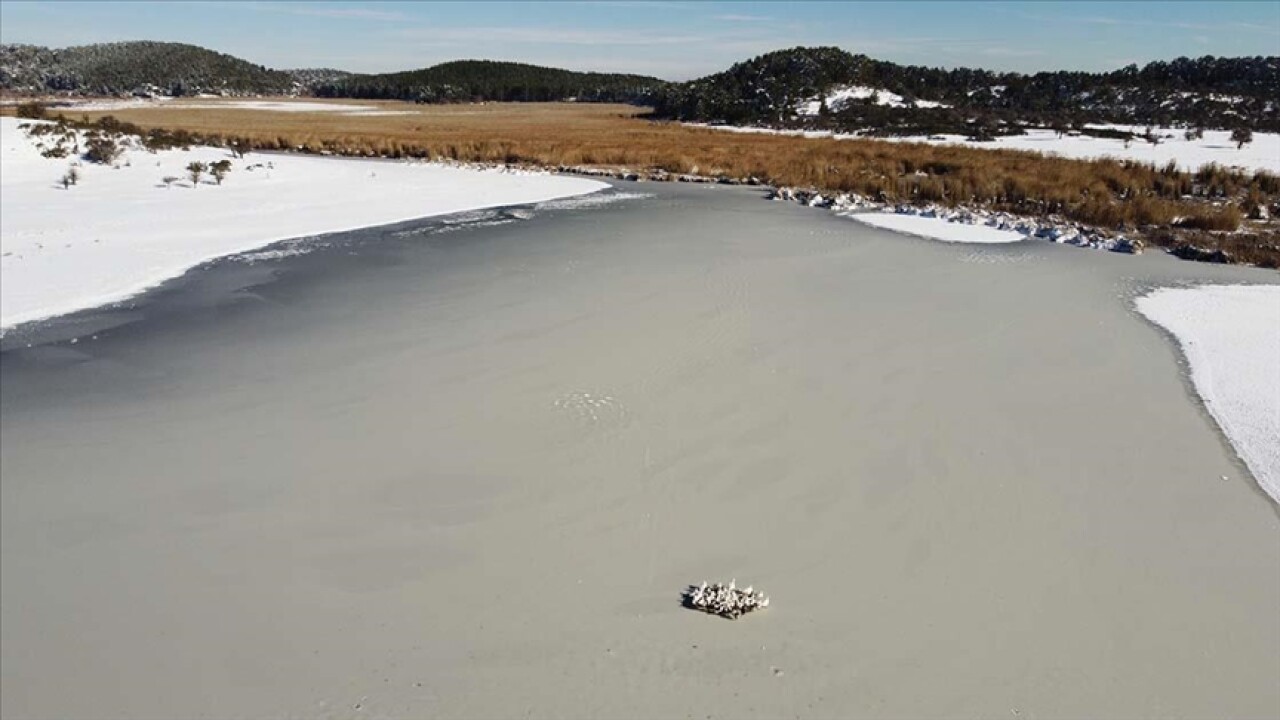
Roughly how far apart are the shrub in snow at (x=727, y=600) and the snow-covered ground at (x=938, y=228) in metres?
12.1

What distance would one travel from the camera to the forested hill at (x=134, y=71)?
94938 millimetres

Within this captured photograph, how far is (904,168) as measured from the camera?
79.2 ft

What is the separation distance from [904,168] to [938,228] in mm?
9220

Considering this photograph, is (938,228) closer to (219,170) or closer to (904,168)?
(904,168)

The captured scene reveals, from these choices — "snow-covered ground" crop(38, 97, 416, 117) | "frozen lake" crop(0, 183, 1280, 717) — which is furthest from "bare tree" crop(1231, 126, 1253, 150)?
"snow-covered ground" crop(38, 97, 416, 117)

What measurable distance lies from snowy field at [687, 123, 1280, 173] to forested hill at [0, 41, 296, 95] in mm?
97562

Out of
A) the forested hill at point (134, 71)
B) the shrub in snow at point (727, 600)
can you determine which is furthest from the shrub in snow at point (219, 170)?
the forested hill at point (134, 71)

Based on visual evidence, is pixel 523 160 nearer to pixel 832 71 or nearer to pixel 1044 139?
pixel 1044 139

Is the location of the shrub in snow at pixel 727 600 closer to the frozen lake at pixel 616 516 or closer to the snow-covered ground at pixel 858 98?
the frozen lake at pixel 616 516

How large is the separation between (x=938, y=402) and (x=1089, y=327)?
142 inches

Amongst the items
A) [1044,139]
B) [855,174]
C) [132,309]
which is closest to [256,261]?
[132,309]

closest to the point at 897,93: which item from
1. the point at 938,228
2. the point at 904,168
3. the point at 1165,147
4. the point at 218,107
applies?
the point at 1165,147

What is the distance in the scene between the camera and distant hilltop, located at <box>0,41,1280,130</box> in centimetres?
3931

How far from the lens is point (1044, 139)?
3105 cm
